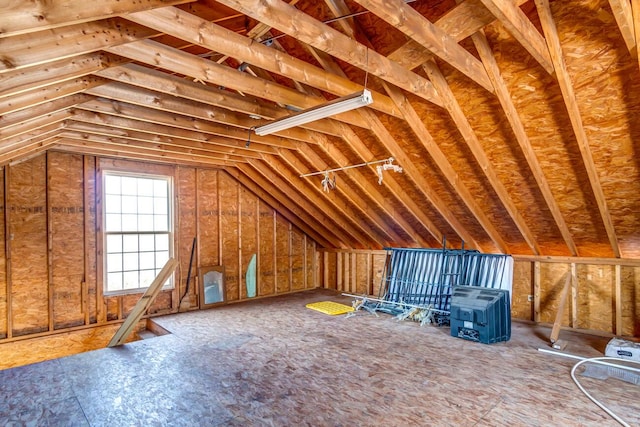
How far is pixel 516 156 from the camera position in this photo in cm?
415

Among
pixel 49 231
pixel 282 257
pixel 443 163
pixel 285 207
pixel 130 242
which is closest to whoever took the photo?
pixel 443 163

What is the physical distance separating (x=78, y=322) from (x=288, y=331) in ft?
11.4

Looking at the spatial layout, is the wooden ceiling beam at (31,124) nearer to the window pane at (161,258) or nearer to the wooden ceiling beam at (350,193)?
the wooden ceiling beam at (350,193)

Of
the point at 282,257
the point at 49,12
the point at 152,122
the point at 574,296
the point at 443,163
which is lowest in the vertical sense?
the point at 574,296

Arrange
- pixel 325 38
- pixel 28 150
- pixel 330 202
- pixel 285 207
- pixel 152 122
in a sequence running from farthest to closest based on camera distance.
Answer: pixel 285 207 < pixel 330 202 < pixel 28 150 < pixel 152 122 < pixel 325 38

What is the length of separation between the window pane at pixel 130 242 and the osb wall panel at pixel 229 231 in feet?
5.35

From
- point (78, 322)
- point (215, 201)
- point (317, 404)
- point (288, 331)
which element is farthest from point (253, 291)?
point (317, 404)

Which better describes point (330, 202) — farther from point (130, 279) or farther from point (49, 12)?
point (49, 12)

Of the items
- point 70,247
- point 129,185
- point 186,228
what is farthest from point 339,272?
point 70,247

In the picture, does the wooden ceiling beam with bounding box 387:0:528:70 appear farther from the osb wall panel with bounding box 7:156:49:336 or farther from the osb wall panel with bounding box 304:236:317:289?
the osb wall panel with bounding box 304:236:317:289

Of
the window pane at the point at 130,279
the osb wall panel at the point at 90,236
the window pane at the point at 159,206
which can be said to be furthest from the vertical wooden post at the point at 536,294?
the osb wall panel at the point at 90,236

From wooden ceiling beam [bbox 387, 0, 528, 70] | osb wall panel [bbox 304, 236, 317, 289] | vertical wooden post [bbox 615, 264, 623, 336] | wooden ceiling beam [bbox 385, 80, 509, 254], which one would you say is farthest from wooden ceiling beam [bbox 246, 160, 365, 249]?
vertical wooden post [bbox 615, 264, 623, 336]

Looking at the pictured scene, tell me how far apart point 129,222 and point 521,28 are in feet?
20.6

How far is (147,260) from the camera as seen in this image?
6273 mm
